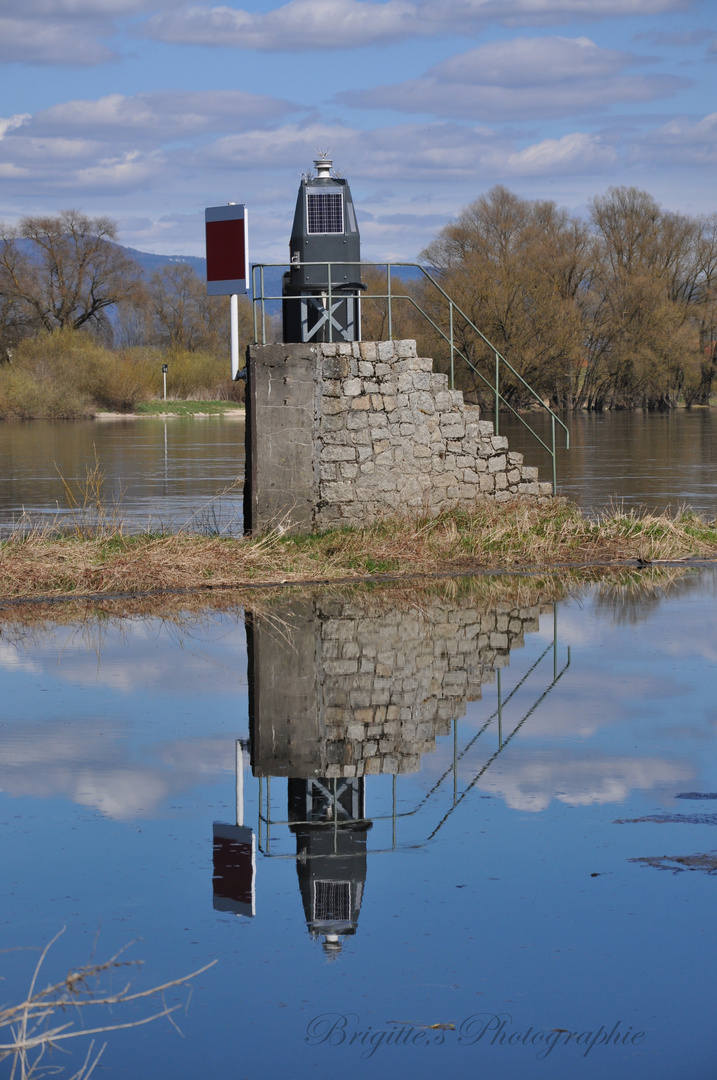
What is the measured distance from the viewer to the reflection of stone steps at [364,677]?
24.3 ft

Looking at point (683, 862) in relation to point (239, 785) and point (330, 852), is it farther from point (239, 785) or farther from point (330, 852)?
point (239, 785)

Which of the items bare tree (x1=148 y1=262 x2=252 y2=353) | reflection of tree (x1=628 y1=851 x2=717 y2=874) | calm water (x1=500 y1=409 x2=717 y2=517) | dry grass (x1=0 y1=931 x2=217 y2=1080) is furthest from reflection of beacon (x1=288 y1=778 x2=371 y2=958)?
bare tree (x1=148 y1=262 x2=252 y2=353)

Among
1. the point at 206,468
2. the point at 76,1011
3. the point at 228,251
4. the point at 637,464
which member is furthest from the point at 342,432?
the point at 637,464

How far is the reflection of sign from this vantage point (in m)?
5.25

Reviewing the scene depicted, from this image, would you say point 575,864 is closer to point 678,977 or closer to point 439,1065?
point 678,977

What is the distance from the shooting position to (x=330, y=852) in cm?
587

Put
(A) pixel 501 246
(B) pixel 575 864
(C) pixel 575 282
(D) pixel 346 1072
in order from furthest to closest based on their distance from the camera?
(C) pixel 575 282 → (A) pixel 501 246 → (B) pixel 575 864 → (D) pixel 346 1072

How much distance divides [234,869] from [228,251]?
37.2 ft

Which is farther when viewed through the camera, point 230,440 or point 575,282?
point 575,282

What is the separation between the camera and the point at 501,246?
74.4 m

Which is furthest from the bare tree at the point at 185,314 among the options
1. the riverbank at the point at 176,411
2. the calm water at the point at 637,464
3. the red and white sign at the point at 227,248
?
the red and white sign at the point at 227,248

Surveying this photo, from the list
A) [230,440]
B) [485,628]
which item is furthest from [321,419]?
[230,440]

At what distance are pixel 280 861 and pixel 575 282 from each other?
79549 mm

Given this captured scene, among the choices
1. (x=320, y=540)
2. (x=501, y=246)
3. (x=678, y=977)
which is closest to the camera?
(x=678, y=977)
